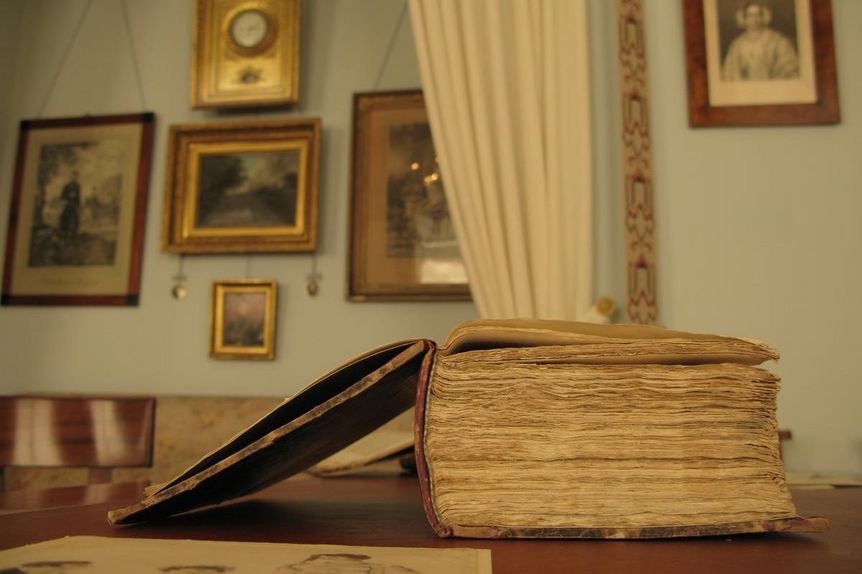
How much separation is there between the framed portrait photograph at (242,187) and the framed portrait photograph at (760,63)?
1351mm

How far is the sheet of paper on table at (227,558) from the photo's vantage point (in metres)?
0.36

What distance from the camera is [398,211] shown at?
2473mm

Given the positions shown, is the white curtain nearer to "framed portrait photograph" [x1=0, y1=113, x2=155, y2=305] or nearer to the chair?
the chair

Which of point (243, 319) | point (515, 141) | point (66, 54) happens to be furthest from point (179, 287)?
point (515, 141)

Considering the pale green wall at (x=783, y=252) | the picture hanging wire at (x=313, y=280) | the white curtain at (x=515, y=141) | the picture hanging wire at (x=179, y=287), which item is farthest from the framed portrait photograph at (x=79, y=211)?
the pale green wall at (x=783, y=252)

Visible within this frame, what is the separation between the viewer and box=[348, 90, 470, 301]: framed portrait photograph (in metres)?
2.42

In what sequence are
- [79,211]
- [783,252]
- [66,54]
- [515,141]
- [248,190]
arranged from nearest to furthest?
[783,252], [515,141], [248,190], [79,211], [66,54]

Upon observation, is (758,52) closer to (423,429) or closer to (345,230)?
(345,230)

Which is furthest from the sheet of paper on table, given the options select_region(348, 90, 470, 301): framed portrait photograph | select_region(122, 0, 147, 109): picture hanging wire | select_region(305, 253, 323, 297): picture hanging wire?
select_region(122, 0, 147, 109): picture hanging wire

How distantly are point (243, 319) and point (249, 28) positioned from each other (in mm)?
1091

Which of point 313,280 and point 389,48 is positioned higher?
point 389,48

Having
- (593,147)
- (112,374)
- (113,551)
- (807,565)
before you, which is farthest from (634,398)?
(112,374)

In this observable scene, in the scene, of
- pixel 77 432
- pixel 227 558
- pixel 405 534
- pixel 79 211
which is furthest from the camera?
pixel 79 211

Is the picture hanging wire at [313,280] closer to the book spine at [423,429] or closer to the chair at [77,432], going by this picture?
the chair at [77,432]
